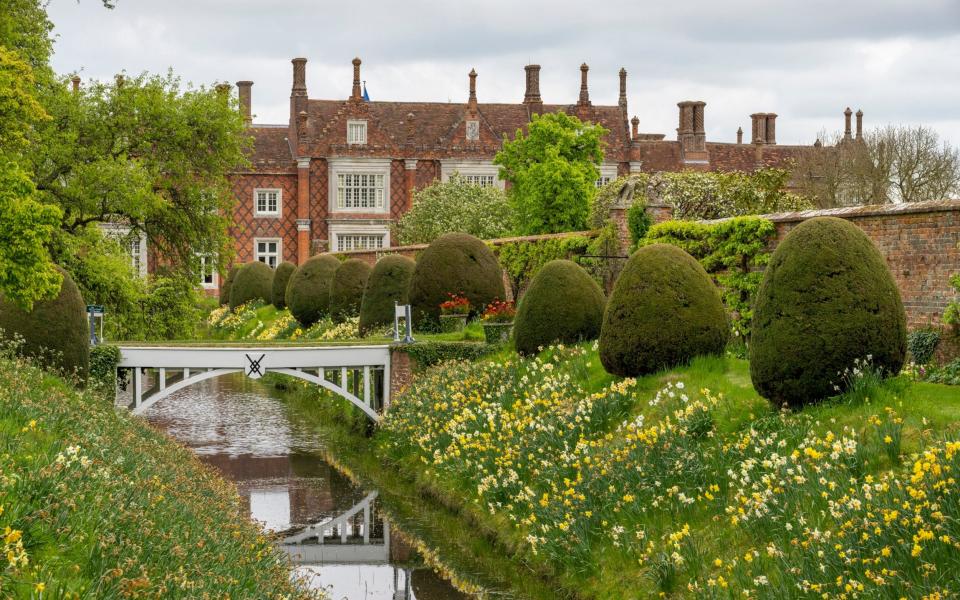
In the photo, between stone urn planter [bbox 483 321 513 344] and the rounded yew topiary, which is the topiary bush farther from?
the rounded yew topiary

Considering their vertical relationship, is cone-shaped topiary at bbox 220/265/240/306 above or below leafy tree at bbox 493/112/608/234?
below

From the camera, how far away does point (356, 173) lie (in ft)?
177

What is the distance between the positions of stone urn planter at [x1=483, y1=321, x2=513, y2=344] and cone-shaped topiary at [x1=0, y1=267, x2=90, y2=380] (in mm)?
7665

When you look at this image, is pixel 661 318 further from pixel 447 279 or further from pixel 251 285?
pixel 251 285

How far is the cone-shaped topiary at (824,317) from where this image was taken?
12219mm

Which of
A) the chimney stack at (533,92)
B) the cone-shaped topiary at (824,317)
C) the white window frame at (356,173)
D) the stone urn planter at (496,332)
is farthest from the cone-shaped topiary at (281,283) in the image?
the cone-shaped topiary at (824,317)

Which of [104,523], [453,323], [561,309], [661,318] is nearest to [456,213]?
[453,323]

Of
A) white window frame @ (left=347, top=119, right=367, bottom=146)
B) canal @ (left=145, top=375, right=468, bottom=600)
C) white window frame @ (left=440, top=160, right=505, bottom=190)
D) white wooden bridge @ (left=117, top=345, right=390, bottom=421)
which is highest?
white window frame @ (left=347, top=119, right=367, bottom=146)

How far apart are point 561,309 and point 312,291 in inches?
695

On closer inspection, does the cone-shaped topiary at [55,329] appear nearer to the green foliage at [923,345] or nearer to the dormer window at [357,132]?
the green foliage at [923,345]

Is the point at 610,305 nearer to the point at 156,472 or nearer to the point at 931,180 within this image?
the point at 156,472

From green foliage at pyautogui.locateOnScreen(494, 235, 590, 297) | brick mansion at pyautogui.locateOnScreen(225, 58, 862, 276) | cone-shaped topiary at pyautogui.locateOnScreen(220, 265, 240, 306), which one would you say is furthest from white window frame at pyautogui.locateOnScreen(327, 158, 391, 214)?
green foliage at pyautogui.locateOnScreen(494, 235, 590, 297)

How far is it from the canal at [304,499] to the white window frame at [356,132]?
23.1 metres

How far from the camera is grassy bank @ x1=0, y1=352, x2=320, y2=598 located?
6695mm
